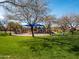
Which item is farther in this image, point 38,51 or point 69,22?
point 69,22

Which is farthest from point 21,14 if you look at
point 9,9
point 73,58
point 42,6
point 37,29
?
point 73,58

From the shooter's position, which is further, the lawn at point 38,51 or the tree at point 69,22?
the tree at point 69,22

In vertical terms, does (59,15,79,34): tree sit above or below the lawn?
above

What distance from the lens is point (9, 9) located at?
21.0 m

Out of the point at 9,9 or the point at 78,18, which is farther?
the point at 78,18

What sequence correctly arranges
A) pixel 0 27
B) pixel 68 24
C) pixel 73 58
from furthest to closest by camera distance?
1. pixel 68 24
2. pixel 0 27
3. pixel 73 58

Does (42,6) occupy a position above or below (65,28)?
above

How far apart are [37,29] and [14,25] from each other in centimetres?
774

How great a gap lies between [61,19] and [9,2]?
4765 centimetres

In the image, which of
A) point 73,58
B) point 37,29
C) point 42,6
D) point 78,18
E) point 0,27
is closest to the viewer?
point 73,58

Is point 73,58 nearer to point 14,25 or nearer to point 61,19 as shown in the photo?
point 14,25

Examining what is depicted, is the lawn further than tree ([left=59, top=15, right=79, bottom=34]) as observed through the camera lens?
No

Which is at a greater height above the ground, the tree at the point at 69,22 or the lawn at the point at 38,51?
the tree at the point at 69,22

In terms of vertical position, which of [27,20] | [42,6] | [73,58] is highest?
[42,6]
